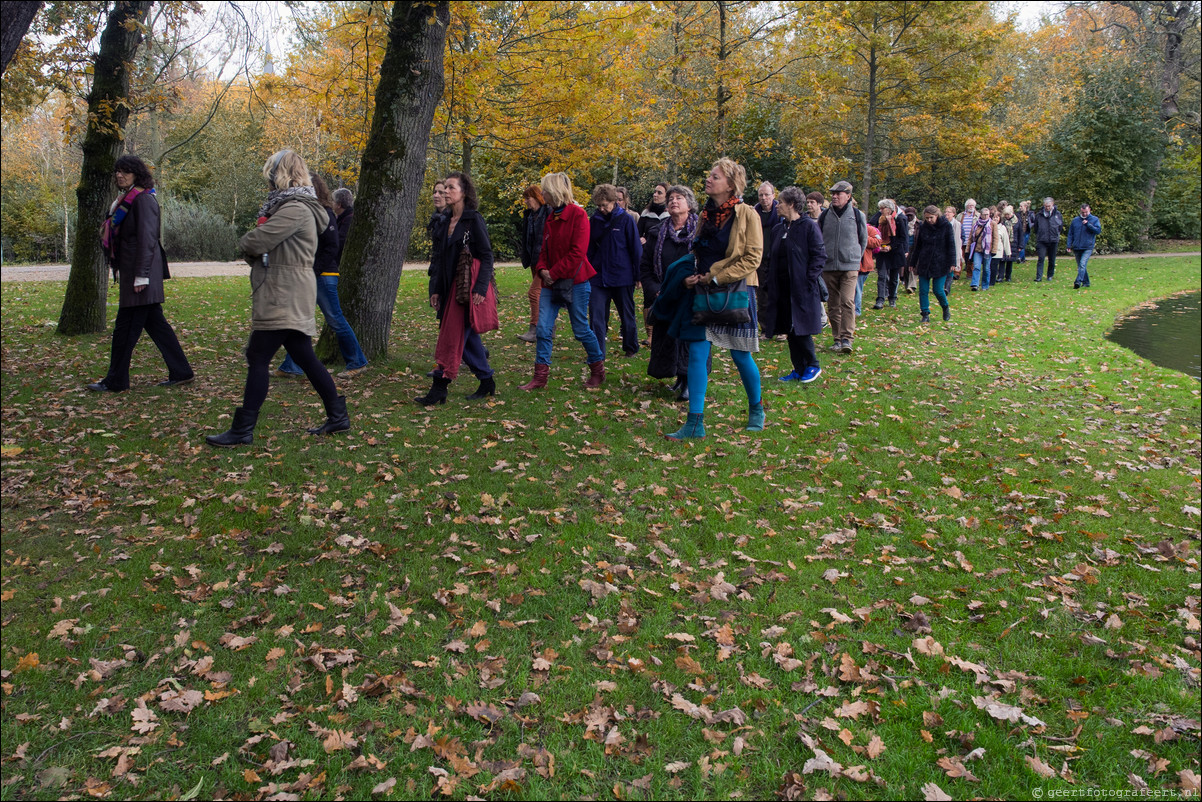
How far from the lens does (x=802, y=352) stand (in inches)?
360

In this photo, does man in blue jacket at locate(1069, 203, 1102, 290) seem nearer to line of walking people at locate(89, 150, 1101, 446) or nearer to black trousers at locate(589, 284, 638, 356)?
line of walking people at locate(89, 150, 1101, 446)

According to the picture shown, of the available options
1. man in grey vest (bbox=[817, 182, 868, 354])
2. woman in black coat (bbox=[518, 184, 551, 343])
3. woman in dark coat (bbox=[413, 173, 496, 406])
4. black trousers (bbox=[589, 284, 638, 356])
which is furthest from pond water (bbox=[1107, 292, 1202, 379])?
woman in dark coat (bbox=[413, 173, 496, 406])

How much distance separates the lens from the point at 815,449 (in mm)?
6879

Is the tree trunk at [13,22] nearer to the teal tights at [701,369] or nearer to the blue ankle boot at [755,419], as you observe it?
the teal tights at [701,369]

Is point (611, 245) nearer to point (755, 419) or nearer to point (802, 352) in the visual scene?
point (802, 352)

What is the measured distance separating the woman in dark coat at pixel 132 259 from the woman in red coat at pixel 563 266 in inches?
145

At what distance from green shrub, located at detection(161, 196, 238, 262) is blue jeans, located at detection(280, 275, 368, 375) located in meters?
21.6

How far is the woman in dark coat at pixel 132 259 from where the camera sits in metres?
7.50

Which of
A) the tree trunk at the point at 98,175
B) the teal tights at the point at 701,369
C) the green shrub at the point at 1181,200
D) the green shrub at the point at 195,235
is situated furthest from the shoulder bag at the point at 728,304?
the green shrub at the point at 1181,200

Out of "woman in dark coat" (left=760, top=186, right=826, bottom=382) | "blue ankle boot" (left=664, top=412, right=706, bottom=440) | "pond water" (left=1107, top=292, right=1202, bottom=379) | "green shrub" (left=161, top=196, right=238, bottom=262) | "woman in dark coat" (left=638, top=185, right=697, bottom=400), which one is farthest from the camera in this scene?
"green shrub" (left=161, top=196, right=238, bottom=262)

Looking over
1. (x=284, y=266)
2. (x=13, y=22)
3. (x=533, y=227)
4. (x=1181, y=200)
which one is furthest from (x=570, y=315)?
(x=1181, y=200)

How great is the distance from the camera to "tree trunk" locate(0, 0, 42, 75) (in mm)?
4180

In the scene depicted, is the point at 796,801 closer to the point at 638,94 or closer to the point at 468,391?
the point at 468,391

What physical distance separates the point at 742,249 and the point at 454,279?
267cm
